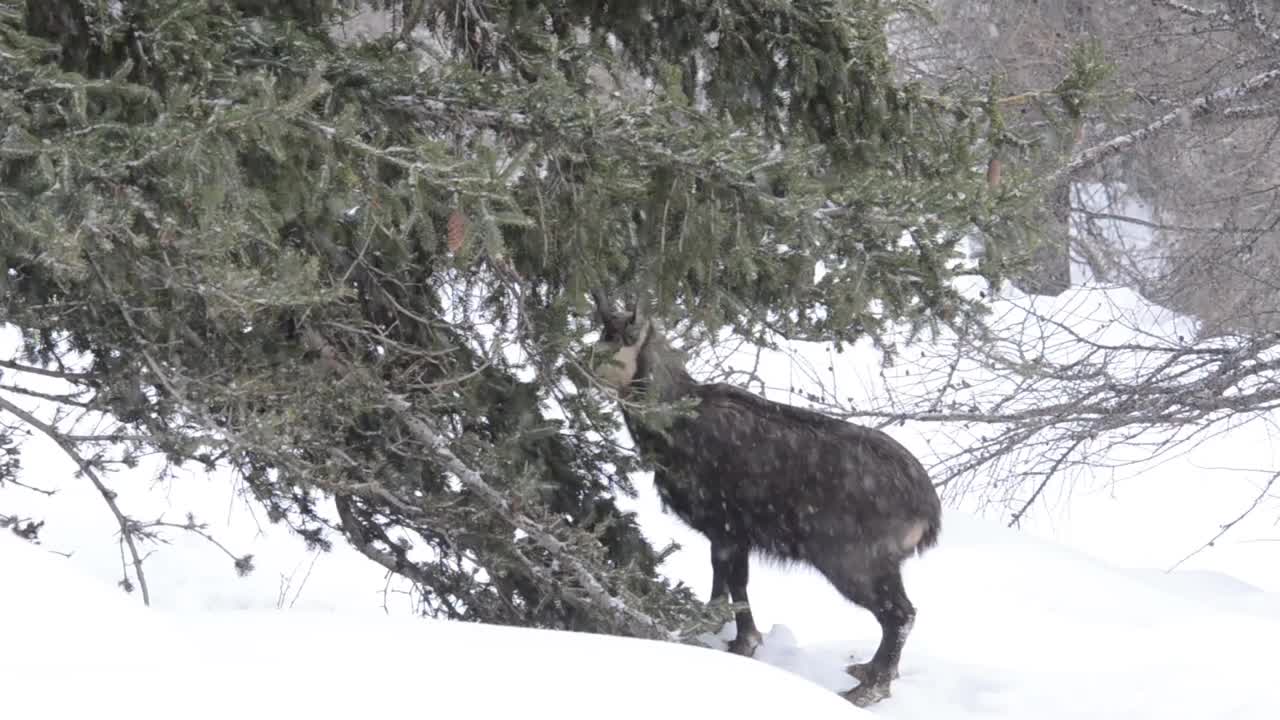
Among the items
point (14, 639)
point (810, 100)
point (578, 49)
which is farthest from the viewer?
point (810, 100)

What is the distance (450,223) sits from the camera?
14.8 feet

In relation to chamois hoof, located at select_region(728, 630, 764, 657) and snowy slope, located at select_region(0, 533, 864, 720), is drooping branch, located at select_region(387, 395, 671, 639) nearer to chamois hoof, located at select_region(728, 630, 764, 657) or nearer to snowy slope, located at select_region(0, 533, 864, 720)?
chamois hoof, located at select_region(728, 630, 764, 657)

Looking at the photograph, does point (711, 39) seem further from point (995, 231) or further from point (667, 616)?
point (667, 616)

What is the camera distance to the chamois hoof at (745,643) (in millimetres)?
6695

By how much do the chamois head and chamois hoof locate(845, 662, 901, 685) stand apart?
172 cm

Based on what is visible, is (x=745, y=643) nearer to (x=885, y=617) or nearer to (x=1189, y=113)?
(x=885, y=617)

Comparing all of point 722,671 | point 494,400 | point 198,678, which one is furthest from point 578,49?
point 198,678

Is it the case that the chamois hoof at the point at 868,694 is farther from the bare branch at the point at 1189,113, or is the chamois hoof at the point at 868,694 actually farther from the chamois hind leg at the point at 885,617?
the bare branch at the point at 1189,113

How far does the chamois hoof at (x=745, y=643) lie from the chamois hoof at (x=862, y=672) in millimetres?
464

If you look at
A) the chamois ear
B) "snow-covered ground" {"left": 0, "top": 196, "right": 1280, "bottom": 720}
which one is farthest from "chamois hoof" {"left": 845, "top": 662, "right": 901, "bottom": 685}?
the chamois ear

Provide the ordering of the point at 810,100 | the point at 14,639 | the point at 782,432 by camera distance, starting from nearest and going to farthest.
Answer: the point at 14,639
the point at 810,100
the point at 782,432

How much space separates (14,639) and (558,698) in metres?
1.25

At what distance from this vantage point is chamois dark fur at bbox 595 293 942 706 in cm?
643

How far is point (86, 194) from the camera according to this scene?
12.9ft
